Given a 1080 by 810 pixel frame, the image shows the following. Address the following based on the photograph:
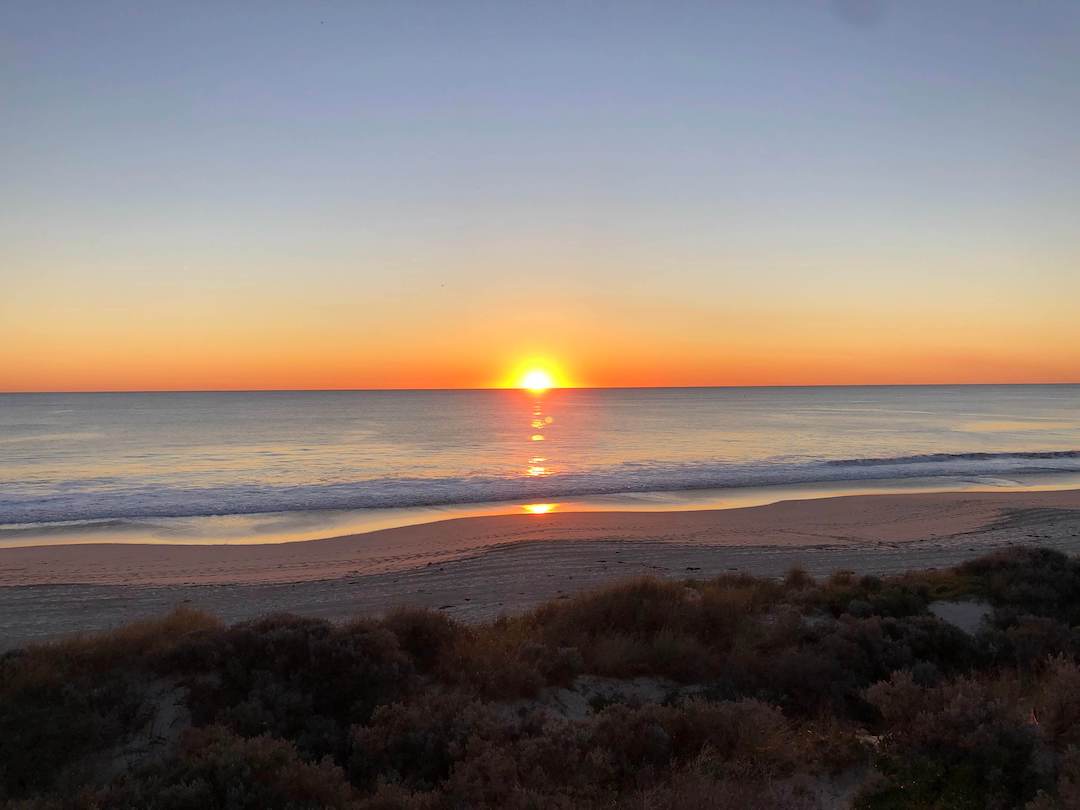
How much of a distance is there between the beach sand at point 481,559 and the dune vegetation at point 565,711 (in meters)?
3.98

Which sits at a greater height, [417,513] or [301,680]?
[301,680]

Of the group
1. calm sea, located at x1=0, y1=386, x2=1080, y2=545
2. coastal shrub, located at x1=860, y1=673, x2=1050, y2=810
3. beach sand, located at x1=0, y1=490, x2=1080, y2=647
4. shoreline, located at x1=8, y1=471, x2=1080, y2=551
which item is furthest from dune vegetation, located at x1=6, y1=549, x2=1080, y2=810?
calm sea, located at x1=0, y1=386, x2=1080, y2=545

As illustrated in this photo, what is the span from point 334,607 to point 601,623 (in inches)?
226

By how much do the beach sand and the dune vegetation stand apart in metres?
3.98

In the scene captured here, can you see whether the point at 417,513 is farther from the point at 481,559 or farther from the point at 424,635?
the point at 424,635

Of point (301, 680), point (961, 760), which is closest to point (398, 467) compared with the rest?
point (301, 680)

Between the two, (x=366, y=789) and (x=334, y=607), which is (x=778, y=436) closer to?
(x=334, y=607)

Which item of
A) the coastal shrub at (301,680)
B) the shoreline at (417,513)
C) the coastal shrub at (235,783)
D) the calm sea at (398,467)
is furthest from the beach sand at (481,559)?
the coastal shrub at (235,783)

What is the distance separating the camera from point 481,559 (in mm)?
17891

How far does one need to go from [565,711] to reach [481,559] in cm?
1027

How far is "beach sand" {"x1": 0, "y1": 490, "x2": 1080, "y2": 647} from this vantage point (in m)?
13.7

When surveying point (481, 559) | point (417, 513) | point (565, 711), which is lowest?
point (417, 513)

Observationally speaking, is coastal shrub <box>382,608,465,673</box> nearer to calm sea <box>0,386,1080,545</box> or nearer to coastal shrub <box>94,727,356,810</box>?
coastal shrub <box>94,727,356,810</box>

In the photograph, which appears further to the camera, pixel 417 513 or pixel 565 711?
pixel 417 513
